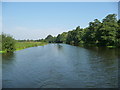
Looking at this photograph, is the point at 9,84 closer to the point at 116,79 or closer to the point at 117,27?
the point at 116,79

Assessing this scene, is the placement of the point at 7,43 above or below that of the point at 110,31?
below

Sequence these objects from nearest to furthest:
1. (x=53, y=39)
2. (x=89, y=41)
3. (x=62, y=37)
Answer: (x=89, y=41) < (x=62, y=37) < (x=53, y=39)

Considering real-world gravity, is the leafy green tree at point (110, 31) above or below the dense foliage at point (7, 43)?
above

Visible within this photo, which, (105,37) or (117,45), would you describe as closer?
(117,45)

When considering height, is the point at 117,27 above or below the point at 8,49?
above

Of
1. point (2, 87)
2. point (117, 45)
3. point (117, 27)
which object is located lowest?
point (2, 87)

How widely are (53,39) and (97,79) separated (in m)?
128

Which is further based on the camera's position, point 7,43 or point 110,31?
point 110,31

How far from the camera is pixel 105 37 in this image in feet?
130

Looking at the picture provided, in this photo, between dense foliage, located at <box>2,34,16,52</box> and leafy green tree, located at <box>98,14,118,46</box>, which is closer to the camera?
dense foliage, located at <box>2,34,16,52</box>

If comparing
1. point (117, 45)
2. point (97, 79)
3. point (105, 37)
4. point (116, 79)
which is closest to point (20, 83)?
point (97, 79)

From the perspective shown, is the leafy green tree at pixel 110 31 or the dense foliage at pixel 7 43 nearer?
the dense foliage at pixel 7 43

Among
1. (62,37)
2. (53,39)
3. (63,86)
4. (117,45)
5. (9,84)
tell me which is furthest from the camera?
(53,39)

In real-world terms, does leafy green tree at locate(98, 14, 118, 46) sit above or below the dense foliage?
above
